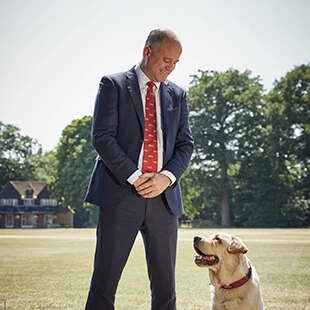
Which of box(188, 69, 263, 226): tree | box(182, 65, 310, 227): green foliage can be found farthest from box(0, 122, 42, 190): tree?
box(188, 69, 263, 226): tree

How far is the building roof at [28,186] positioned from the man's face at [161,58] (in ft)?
10.8

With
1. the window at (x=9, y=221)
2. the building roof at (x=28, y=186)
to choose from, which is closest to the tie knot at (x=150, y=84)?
the building roof at (x=28, y=186)

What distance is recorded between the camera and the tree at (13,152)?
4.92 m

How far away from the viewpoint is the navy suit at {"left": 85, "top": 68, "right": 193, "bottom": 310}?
1.92 m

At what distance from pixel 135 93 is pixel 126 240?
22.5 inches

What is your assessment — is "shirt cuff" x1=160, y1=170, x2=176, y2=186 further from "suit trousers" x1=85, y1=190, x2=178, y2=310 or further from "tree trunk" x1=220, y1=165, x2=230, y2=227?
"tree trunk" x1=220, y1=165, x2=230, y2=227

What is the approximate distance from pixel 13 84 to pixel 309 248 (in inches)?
148

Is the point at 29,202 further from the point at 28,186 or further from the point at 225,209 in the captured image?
the point at 225,209

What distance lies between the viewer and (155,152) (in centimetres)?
204

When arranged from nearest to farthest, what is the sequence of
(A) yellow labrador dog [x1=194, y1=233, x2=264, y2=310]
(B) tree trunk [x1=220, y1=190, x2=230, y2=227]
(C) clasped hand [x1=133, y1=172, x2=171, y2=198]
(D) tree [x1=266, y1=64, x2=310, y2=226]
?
(C) clasped hand [x1=133, y1=172, x2=171, y2=198] → (A) yellow labrador dog [x1=194, y1=233, x2=264, y2=310] → (D) tree [x1=266, y1=64, x2=310, y2=226] → (B) tree trunk [x1=220, y1=190, x2=230, y2=227]

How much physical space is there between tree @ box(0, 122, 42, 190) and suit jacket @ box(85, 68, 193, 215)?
9.93ft

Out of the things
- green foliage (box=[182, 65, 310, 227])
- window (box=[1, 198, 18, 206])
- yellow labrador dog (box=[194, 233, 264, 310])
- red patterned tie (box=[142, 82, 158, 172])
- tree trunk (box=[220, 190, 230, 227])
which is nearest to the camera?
red patterned tie (box=[142, 82, 158, 172])

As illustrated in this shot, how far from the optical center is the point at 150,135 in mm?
2047

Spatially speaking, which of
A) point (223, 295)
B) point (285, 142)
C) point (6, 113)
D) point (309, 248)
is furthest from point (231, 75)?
point (223, 295)
